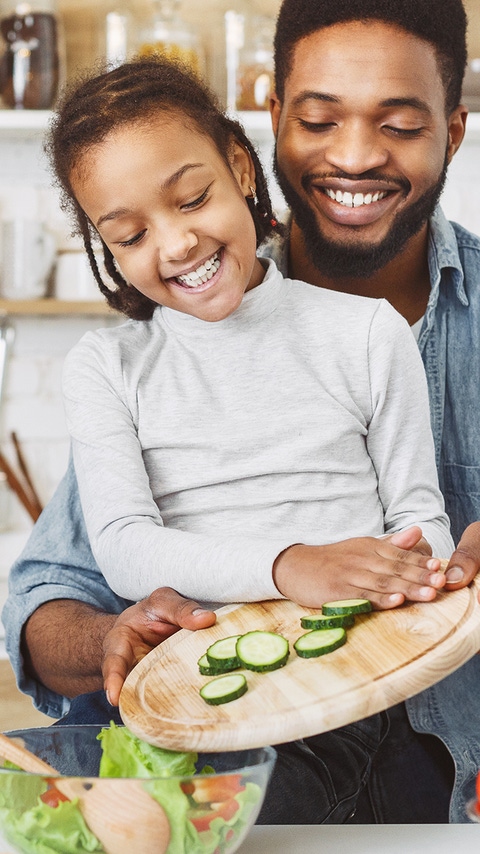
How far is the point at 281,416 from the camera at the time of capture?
4.18ft

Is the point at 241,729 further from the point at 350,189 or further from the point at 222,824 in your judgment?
the point at 350,189

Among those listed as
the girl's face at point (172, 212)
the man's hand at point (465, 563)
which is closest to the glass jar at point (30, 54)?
the girl's face at point (172, 212)

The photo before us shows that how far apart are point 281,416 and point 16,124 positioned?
1.73m

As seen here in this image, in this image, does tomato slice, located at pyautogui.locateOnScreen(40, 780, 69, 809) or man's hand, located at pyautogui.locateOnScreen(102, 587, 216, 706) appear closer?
tomato slice, located at pyautogui.locateOnScreen(40, 780, 69, 809)

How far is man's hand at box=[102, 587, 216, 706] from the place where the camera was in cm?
99

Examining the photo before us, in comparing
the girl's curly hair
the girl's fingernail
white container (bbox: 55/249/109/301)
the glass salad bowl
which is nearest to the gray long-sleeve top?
the girl's curly hair

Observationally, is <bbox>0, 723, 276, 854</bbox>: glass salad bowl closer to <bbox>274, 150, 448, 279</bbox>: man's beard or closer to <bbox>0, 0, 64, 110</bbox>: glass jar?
<bbox>274, 150, 448, 279</bbox>: man's beard

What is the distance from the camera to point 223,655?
0.89 m

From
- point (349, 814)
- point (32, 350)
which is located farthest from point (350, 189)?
point (32, 350)

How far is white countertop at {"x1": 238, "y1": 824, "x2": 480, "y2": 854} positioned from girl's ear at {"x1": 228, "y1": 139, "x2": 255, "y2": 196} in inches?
32.1

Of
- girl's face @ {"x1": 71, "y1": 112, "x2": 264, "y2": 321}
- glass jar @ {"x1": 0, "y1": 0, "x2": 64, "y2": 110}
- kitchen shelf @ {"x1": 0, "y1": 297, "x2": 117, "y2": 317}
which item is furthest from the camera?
kitchen shelf @ {"x1": 0, "y1": 297, "x2": 117, "y2": 317}

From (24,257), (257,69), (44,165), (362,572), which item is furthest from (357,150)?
(44,165)

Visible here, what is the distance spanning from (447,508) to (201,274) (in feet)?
1.99

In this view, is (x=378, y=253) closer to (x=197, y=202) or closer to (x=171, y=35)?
(x=197, y=202)
